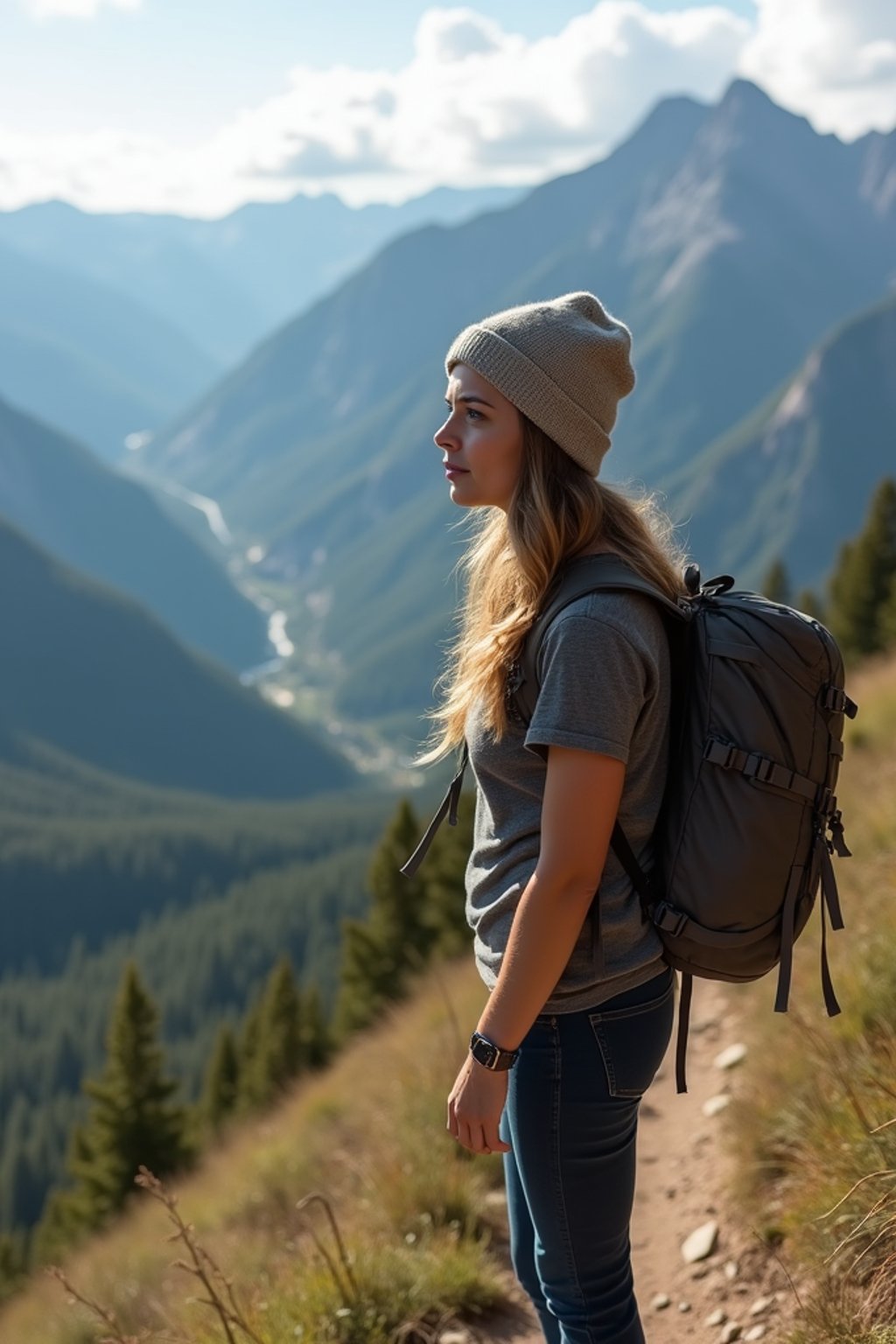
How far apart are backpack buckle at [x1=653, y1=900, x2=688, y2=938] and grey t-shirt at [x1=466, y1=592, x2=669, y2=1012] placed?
7 centimetres

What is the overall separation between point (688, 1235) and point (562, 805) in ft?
12.8

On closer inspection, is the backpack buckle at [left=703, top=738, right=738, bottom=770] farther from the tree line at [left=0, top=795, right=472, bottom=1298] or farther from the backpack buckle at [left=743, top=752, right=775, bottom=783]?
the tree line at [left=0, top=795, right=472, bottom=1298]

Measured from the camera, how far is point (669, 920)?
304 centimetres

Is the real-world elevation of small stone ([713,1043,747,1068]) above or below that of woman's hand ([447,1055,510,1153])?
below

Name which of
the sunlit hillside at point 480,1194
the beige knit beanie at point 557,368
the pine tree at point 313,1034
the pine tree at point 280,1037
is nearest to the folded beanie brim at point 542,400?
the beige knit beanie at point 557,368

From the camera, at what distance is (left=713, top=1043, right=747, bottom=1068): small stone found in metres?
7.71

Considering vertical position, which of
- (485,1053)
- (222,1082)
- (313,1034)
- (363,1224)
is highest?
(485,1053)

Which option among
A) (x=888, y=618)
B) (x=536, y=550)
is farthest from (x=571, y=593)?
(x=888, y=618)

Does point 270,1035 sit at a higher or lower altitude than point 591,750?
lower

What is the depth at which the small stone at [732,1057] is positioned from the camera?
7.71m

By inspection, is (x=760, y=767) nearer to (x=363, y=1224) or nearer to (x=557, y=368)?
(x=557, y=368)

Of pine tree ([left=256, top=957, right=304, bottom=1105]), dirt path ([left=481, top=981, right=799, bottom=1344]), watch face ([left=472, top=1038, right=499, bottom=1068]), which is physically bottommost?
pine tree ([left=256, top=957, right=304, bottom=1105])

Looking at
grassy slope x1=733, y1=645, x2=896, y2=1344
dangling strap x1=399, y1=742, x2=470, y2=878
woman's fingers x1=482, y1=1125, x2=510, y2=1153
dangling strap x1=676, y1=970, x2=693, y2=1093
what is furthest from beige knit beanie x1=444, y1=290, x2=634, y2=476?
grassy slope x1=733, y1=645, x2=896, y2=1344

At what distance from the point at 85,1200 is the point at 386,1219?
31.4 metres
